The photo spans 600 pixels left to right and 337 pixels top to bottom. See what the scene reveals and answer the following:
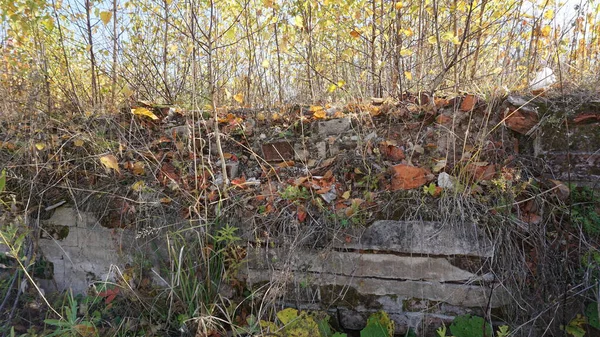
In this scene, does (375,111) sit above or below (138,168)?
above

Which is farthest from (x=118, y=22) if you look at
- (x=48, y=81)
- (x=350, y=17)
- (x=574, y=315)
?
(x=574, y=315)

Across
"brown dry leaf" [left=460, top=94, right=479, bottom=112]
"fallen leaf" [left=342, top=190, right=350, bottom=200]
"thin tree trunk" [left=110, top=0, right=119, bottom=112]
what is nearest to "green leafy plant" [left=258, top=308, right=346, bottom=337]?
"fallen leaf" [left=342, top=190, right=350, bottom=200]

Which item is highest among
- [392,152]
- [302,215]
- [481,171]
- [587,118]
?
[587,118]

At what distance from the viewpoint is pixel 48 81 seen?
2.89m

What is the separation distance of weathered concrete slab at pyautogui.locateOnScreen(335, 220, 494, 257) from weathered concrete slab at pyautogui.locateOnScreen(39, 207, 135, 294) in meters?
1.69

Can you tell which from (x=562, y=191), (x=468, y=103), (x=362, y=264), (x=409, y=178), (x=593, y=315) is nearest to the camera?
(x=593, y=315)

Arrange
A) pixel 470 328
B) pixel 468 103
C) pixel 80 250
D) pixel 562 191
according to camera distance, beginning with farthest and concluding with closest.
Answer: pixel 80 250 < pixel 468 103 < pixel 562 191 < pixel 470 328

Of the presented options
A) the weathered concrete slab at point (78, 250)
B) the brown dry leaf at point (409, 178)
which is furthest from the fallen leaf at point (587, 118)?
the weathered concrete slab at point (78, 250)

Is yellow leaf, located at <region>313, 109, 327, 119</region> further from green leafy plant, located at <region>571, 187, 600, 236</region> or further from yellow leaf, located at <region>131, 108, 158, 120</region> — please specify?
green leafy plant, located at <region>571, 187, 600, 236</region>

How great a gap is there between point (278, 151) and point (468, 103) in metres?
1.41

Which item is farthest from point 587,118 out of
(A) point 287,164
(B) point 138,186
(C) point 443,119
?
(B) point 138,186

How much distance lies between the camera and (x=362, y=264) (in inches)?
82.3

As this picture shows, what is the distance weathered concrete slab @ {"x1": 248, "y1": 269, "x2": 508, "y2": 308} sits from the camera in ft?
6.39

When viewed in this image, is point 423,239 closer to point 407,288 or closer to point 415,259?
point 415,259
